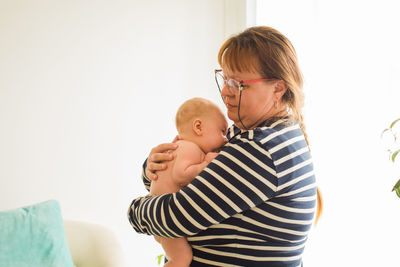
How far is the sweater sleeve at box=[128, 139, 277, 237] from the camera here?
958mm

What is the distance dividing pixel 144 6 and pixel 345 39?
1294 millimetres

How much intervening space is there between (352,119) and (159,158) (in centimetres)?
122

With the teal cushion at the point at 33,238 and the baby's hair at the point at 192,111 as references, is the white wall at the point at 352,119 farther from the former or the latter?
the teal cushion at the point at 33,238

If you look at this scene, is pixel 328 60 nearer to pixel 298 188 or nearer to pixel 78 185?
pixel 298 188

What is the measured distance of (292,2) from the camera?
237cm

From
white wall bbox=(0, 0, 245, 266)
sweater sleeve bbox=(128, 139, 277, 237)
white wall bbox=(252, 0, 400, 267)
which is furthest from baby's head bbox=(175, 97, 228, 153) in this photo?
white wall bbox=(0, 0, 245, 266)

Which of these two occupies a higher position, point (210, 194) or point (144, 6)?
point (144, 6)

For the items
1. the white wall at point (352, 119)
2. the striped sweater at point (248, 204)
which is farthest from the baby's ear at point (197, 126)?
the white wall at point (352, 119)

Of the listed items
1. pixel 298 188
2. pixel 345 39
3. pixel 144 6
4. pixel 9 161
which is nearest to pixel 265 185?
pixel 298 188

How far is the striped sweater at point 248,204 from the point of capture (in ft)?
3.16

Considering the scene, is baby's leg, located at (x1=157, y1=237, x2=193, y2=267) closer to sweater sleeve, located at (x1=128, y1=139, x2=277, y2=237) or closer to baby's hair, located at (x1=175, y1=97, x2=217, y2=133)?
sweater sleeve, located at (x1=128, y1=139, x2=277, y2=237)

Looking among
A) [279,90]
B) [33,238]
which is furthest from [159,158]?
[33,238]

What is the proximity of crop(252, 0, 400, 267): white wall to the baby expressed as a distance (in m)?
0.93

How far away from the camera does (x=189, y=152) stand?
3.86 ft
